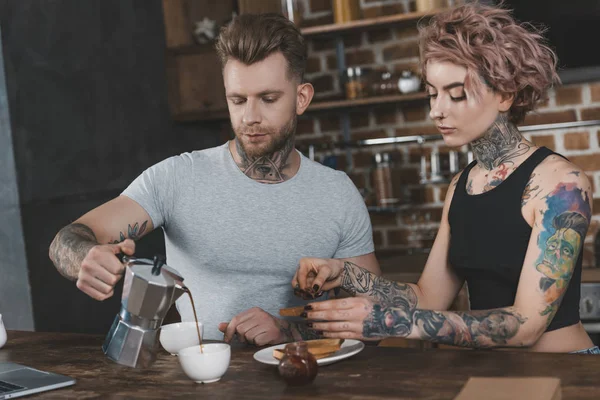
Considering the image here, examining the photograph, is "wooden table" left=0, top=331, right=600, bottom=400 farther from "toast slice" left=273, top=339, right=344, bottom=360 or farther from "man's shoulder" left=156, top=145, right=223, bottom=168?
"man's shoulder" left=156, top=145, right=223, bottom=168

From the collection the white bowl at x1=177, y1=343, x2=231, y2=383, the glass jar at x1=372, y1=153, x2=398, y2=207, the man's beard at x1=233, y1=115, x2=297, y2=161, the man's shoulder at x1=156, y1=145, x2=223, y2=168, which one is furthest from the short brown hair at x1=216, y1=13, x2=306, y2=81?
the glass jar at x1=372, y1=153, x2=398, y2=207

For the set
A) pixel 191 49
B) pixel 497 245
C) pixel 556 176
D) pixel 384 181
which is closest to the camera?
pixel 556 176

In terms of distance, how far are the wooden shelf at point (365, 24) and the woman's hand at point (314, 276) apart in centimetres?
159

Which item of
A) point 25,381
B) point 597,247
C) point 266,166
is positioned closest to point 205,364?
point 25,381

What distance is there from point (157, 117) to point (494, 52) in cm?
201

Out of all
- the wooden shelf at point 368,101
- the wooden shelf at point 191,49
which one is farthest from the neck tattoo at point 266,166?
the wooden shelf at point 191,49

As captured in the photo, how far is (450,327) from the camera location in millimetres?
1679

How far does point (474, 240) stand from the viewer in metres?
1.96

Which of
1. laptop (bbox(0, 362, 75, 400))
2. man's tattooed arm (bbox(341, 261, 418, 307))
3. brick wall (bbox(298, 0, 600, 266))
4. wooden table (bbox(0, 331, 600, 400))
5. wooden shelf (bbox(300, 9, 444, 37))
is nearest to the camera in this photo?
wooden table (bbox(0, 331, 600, 400))

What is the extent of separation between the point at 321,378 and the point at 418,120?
2.23 metres

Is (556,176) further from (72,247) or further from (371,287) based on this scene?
(72,247)

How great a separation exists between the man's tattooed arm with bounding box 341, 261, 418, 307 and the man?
0.22 meters

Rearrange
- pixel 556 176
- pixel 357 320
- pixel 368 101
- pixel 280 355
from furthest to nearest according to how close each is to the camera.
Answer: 1. pixel 368 101
2. pixel 556 176
3. pixel 357 320
4. pixel 280 355

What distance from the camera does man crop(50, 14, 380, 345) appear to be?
2170 millimetres
